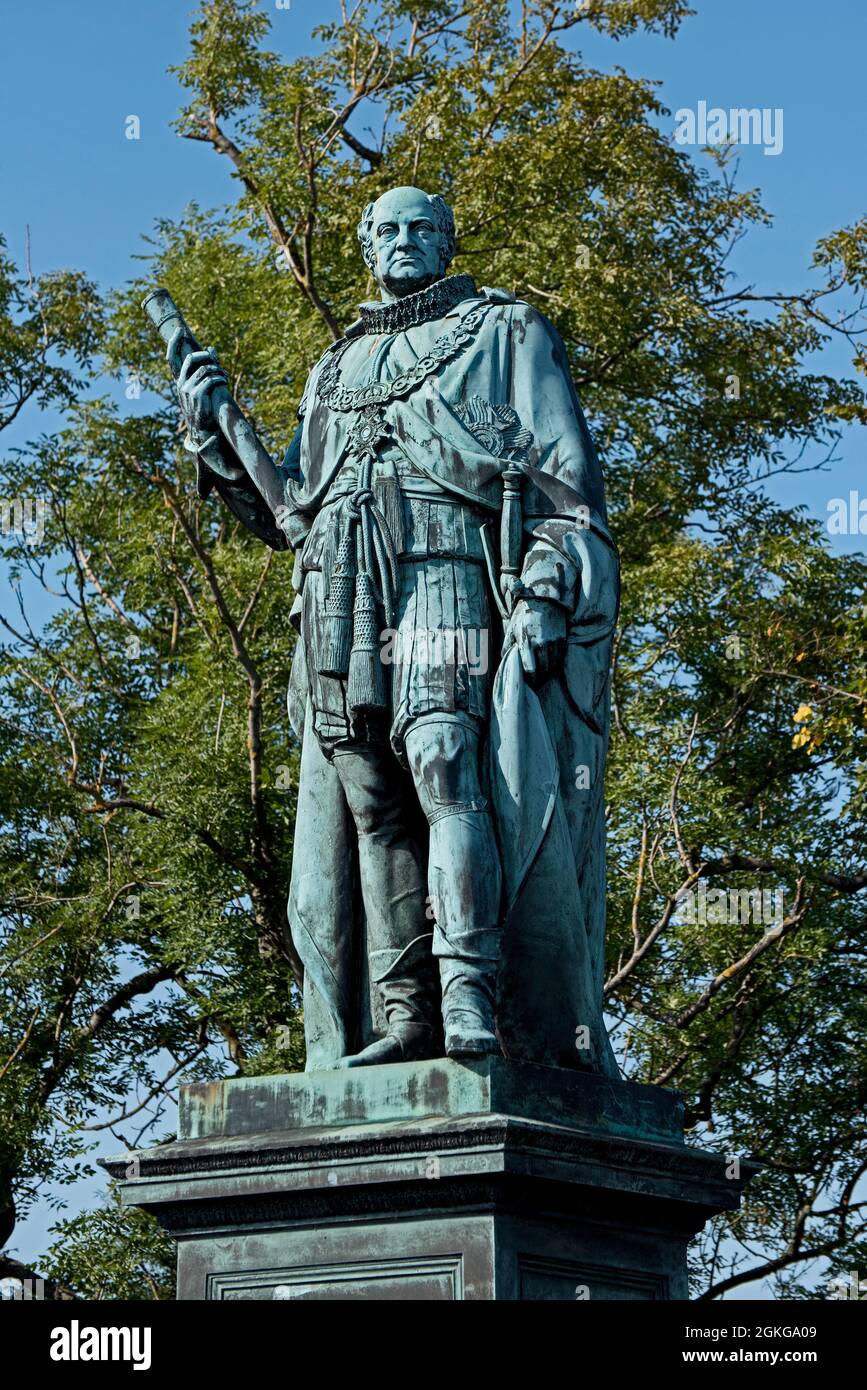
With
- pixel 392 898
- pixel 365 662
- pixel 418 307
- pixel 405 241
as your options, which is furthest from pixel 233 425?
pixel 392 898

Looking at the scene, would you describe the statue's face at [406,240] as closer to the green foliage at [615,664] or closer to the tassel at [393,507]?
the tassel at [393,507]

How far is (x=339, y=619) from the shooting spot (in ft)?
24.7

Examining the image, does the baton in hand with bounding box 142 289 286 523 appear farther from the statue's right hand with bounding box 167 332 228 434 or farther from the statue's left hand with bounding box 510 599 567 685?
the statue's left hand with bounding box 510 599 567 685

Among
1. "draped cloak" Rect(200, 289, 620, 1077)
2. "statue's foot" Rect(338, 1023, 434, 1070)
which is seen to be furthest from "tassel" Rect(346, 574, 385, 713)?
"statue's foot" Rect(338, 1023, 434, 1070)

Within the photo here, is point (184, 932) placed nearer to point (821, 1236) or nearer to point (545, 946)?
point (821, 1236)

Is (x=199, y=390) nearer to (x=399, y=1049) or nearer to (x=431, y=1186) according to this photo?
(x=399, y=1049)

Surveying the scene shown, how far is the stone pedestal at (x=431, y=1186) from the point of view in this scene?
6.52 meters

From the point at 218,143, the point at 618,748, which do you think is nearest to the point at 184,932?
the point at 618,748

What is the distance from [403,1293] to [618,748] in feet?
40.4

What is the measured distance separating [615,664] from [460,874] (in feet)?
41.1

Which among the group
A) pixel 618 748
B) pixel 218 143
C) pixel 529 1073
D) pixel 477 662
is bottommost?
pixel 529 1073

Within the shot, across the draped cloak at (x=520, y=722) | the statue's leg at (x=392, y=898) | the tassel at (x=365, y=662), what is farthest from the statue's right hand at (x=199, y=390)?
the statue's leg at (x=392, y=898)

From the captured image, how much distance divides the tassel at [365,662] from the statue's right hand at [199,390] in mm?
1150

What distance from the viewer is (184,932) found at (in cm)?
1855
